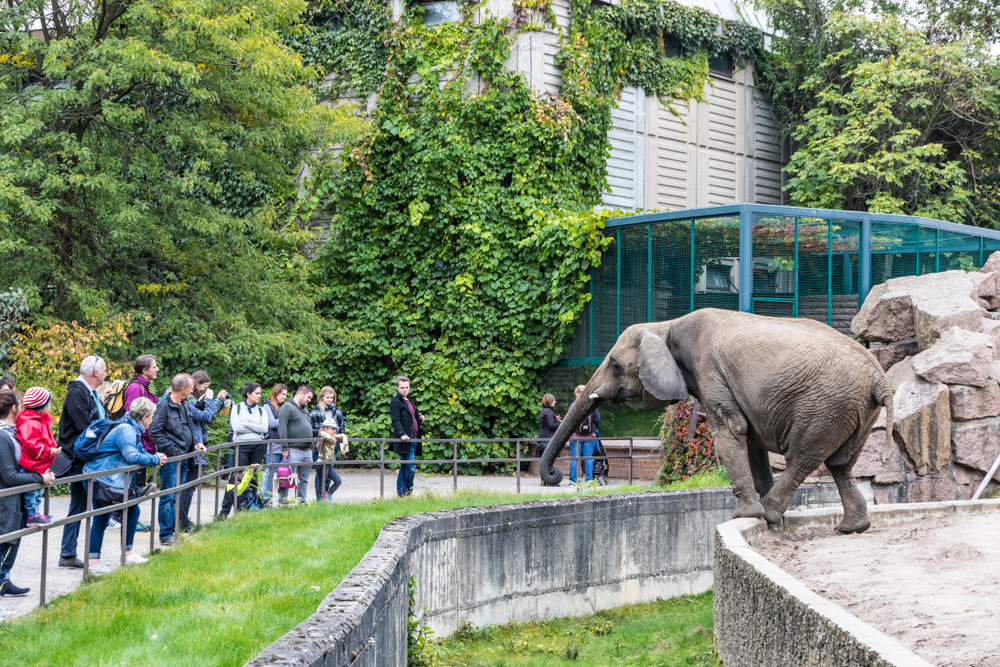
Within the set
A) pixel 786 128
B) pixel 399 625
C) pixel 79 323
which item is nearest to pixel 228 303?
pixel 79 323

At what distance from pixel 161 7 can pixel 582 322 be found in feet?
33.0

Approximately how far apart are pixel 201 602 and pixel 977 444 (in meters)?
11.1

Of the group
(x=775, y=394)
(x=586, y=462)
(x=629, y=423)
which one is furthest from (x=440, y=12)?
(x=775, y=394)

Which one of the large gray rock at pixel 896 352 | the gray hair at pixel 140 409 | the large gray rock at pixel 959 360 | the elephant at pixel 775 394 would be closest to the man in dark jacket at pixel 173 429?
the gray hair at pixel 140 409

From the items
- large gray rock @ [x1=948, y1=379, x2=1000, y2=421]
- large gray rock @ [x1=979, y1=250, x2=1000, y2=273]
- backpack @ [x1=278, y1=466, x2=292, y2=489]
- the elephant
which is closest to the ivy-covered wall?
large gray rock @ [x1=979, y1=250, x2=1000, y2=273]

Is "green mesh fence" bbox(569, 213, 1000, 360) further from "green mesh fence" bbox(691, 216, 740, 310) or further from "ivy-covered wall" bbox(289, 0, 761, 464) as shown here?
"ivy-covered wall" bbox(289, 0, 761, 464)

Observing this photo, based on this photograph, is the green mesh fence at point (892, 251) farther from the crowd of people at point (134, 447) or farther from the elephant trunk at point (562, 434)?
the elephant trunk at point (562, 434)

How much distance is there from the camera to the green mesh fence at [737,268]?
20.3m

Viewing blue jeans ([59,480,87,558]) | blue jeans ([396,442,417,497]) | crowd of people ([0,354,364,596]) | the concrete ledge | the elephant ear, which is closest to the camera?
the concrete ledge

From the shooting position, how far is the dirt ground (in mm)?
5316

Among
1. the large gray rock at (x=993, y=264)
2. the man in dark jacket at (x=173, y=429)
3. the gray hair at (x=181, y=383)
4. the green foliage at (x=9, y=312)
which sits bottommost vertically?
→ the man in dark jacket at (x=173, y=429)

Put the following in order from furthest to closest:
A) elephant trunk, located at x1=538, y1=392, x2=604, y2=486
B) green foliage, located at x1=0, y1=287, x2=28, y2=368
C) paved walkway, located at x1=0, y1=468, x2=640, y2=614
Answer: green foliage, located at x1=0, y1=287, x2=28, y2=368
elephant trunk, located at x1=538, y1=392, x2=604, y2=486
paved walkway, located at x1=0, y1=468, x2=640, y2=614

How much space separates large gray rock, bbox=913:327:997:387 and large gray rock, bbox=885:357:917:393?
0.26m

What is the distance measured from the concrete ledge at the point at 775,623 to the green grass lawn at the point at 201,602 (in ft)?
8.50
